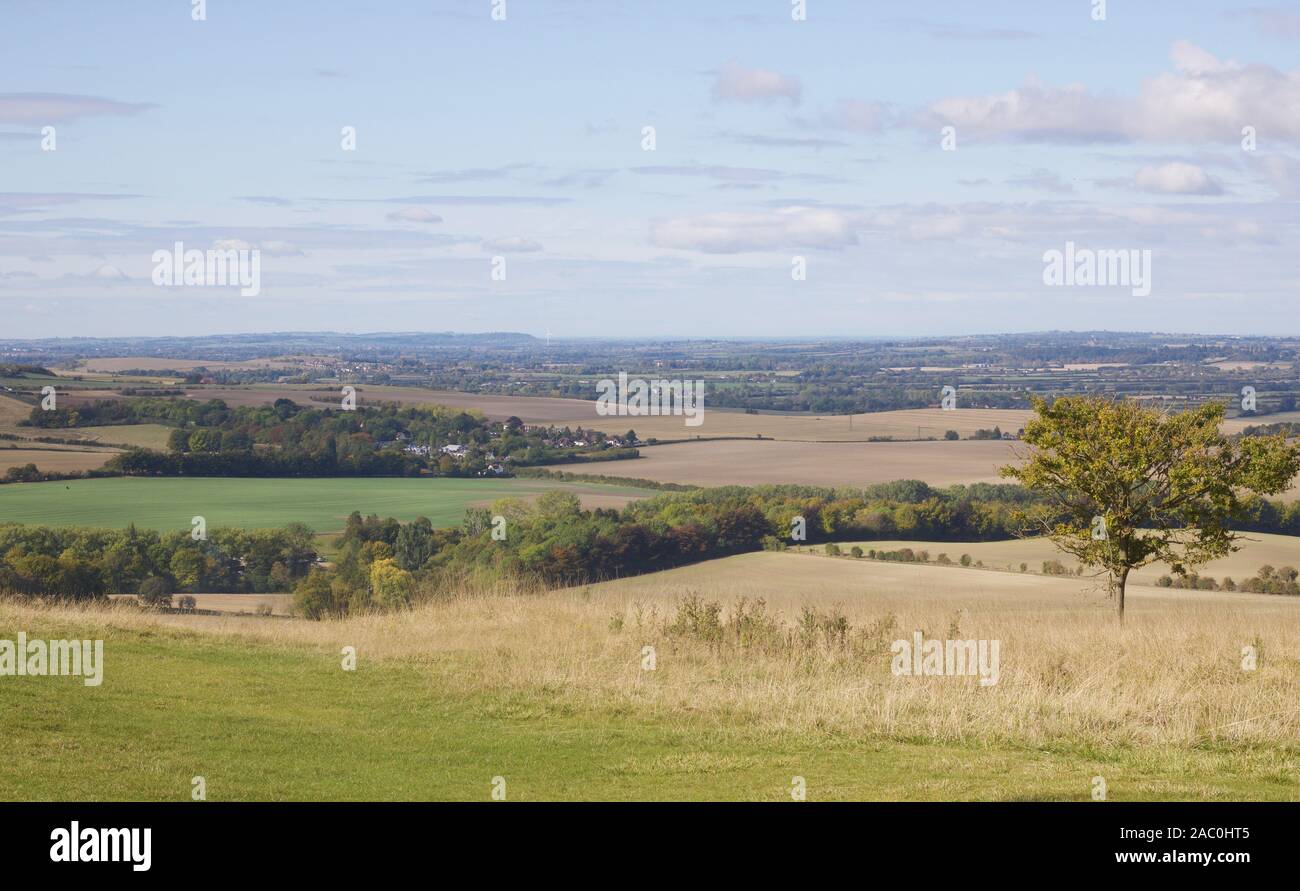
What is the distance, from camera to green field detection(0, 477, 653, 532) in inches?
1993

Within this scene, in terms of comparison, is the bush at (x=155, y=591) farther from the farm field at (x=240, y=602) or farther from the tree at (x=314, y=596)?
the tree at (x=314, y=596)

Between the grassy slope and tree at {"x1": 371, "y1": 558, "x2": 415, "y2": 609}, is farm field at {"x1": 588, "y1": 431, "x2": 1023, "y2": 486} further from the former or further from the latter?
the grassy slope

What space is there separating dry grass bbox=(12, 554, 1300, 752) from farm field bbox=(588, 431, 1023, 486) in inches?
1479

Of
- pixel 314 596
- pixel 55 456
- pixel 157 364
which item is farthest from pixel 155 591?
pixel 157 364

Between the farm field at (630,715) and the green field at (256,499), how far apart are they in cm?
3279

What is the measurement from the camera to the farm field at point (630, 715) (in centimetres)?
978

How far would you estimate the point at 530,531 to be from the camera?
1774 inches
